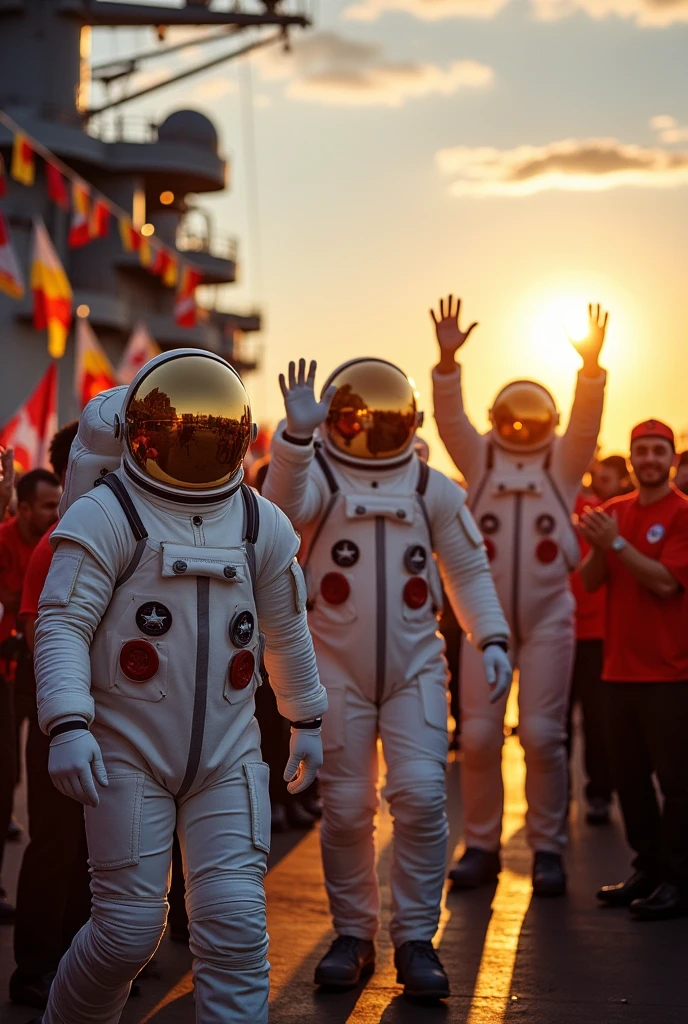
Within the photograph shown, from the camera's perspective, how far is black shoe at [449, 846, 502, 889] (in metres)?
6.78

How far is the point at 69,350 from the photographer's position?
30.6 metres

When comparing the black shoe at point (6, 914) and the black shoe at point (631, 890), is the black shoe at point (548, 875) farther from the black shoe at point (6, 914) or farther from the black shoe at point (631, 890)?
the black shoe at point (6, 914)

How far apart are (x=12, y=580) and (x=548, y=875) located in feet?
9.00

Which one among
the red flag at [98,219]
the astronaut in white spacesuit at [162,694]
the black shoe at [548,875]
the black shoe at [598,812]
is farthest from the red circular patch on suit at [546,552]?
the red flag at [98,219]

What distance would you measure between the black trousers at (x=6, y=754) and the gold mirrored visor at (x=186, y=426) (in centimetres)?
198

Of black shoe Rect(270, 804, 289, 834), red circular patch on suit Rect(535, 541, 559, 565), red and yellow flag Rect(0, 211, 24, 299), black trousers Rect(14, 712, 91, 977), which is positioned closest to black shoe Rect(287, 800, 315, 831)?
black shoe Rect(270, 804, 289, 834)

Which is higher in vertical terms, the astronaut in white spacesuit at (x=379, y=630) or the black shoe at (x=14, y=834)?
the astronaut in white spacesuit at (x=379, y=630)

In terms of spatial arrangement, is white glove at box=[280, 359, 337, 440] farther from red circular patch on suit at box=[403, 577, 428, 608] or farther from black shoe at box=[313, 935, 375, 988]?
black shoe at box=[313, 935, 375, 988]

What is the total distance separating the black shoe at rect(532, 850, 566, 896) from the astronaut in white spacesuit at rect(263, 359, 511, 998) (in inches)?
55.8

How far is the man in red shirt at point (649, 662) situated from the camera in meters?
6.29

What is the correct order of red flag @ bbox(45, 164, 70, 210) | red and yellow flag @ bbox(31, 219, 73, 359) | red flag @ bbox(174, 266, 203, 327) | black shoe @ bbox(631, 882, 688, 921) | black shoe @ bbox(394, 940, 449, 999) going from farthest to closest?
1. red flag @ bbox(174, 266, 203, 327)
2. red flag @ bbox(45, 164, 70, 210)
3. red and yellow flag @ bbox(31, 219, 73, 359)
4. black shoe @ bbox(631, 882, 688, 921)
5. black shoe @ bbox(394, 940, 449, 999)

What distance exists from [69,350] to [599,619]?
2302 cm

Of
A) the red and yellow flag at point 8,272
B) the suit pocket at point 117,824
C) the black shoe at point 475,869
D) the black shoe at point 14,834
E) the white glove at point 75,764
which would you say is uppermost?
the red and yellow flag at point 8,272

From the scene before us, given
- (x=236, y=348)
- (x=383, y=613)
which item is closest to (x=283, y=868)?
(x=383, y=613)
